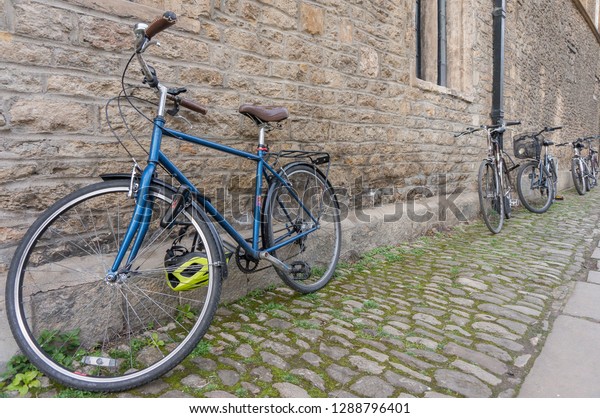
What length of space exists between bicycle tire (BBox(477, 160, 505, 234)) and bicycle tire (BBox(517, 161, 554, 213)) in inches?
62.4

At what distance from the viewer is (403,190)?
4598mm

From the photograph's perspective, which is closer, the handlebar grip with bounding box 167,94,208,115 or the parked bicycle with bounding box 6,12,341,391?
the parked bicycle with bounding box 6,12,341,391

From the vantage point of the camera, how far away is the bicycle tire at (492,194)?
4.98 meters

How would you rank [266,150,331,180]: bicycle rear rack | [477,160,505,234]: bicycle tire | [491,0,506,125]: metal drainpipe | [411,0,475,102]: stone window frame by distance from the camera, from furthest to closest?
[491,0,506,125]: metal drainpipe → [411,0,475,102]: stone window frame → [477,160,505,234]: bicycle tire → [266,150,331,180]: bicycle rear rack

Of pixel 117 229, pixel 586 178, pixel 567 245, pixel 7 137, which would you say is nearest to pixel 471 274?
pixel 567 245

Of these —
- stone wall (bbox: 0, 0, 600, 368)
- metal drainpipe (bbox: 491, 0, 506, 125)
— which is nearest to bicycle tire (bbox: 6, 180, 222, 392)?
stone wall (bbox: 0, 0, 600, 368)

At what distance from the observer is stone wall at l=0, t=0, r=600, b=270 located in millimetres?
1912

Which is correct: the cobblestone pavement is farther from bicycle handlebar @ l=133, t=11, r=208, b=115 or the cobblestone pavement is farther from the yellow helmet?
bicycle handlebar @ l=133, t=11, r=208, b=115

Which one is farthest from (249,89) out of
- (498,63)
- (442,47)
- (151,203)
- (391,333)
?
(498,63)

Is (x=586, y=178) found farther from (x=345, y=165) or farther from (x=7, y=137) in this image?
(x=7, y=137)

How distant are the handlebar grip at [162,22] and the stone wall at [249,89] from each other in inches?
22.3

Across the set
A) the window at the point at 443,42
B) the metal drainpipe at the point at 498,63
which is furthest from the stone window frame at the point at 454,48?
the metal drainpipe at the point at 498,63

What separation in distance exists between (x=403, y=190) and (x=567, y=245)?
184 cm

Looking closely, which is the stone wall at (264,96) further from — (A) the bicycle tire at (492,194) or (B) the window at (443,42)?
(A) the bicycle tire at (492,194)
